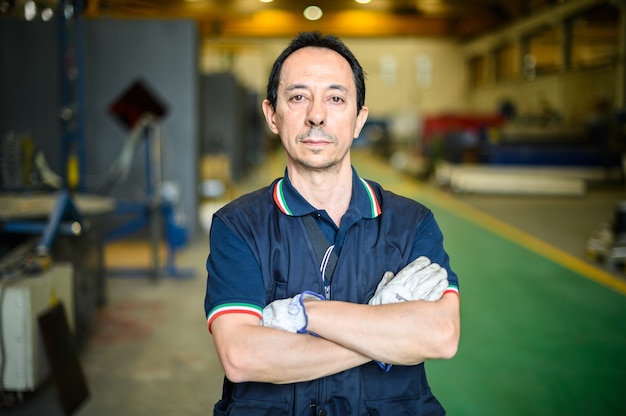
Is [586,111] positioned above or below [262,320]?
above

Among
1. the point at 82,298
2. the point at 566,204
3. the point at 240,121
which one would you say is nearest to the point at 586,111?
the point at 566,204

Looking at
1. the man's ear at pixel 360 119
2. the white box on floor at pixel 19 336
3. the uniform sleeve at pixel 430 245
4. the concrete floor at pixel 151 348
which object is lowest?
the concrete floor at pixel 151 348

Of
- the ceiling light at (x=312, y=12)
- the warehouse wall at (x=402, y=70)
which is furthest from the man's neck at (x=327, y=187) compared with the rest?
the warehouse wall at (x=402, y=70)

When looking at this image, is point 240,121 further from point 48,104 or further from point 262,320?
point 262,320

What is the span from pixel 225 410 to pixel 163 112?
576 cm

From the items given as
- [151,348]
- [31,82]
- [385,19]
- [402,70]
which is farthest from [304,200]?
[402,70]

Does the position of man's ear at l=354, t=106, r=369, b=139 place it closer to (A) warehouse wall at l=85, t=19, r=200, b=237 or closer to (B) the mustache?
(B) the mustache

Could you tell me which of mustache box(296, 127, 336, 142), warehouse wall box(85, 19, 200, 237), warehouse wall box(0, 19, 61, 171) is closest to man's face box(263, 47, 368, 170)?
mustache box(296, 127, 336, 142)

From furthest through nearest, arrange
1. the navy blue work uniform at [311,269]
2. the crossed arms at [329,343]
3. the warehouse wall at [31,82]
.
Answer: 1. the warehouse wall at [31,82]
2. the navy blue work uniform at [311,269]
3. the crossed arms at [329,343]

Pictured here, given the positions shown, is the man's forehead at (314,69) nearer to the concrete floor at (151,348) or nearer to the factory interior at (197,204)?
the factory interior at (197,204)

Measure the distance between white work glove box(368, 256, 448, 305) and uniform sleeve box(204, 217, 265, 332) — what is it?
1.01 feet

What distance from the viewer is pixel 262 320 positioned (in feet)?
5.34

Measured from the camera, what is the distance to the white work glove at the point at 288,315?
61.5 inches

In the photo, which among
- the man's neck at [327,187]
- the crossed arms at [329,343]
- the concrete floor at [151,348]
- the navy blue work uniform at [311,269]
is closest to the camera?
the crossed arms at [329,343]
